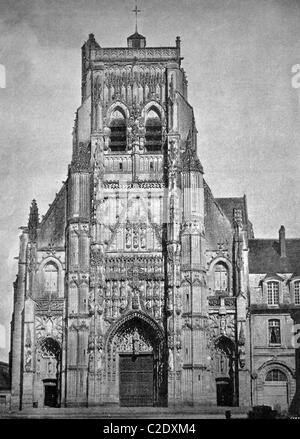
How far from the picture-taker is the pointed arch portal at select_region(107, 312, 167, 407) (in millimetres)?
42375

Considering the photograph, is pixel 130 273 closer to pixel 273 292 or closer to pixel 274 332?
pixel 273 292

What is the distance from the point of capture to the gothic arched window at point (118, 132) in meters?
45.8

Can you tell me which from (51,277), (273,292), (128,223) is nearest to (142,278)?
(128,223)

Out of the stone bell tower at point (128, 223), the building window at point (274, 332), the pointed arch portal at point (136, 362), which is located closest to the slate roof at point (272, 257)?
the building window at point (274, 332)

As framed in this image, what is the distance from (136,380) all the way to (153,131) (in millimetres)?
12919

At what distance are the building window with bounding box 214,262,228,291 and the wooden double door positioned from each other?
4913 millimetres

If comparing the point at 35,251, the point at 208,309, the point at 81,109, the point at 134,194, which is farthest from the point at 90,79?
the point at 208,309

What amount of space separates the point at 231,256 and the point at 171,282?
146 inches

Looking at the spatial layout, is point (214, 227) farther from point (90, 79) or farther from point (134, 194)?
point (90, 79)

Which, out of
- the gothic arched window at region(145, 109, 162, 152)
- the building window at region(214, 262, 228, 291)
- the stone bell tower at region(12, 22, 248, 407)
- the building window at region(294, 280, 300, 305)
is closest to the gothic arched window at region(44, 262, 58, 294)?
the stone bell tower at region(12, 22, 248, 407)

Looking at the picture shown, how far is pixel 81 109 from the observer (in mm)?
45562

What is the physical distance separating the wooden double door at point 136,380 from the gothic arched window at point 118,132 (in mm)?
10850

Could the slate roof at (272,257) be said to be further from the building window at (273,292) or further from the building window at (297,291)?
the building window at (273,292)

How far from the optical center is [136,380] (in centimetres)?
4281
